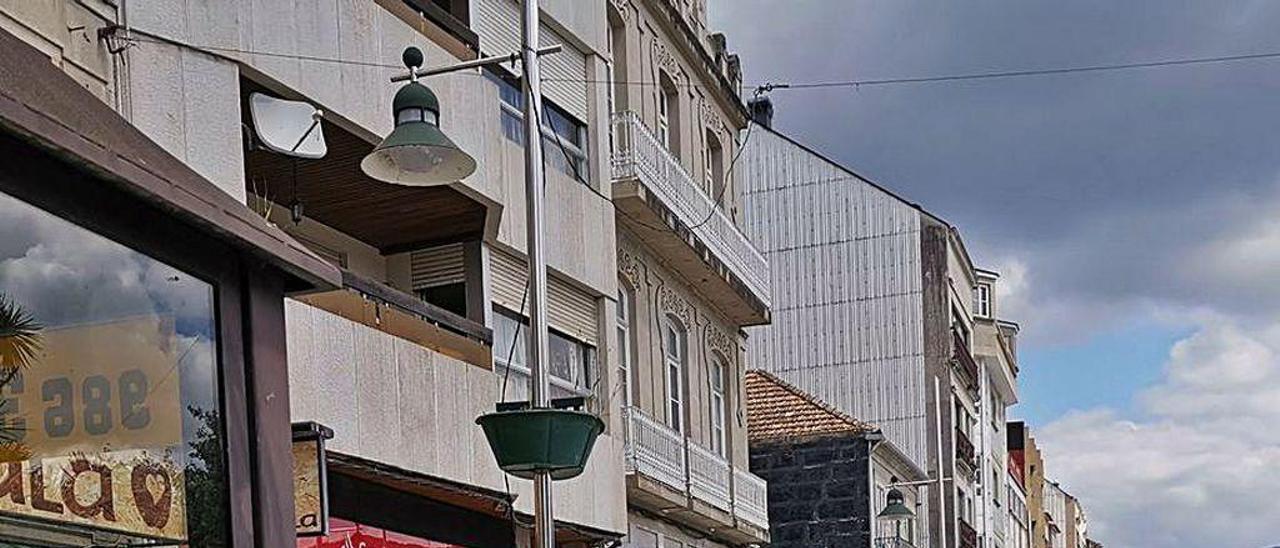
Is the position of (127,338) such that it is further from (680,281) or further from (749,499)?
(749,499)

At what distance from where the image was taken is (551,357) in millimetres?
20750

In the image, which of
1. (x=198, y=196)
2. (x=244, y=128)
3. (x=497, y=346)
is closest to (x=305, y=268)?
(x=198, y=196)

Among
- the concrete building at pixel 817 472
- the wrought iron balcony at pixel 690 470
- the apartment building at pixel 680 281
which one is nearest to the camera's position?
the wrought iron balcony at pixel 690 470

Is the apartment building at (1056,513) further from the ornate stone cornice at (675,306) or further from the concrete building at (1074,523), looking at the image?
the ornate stone cornice at (675,306)

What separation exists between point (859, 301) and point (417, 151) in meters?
36.0

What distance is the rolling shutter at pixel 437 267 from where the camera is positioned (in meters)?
19.2

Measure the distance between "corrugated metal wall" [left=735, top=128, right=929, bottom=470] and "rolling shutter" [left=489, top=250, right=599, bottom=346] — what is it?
80.8 feet

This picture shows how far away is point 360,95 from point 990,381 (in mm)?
47836

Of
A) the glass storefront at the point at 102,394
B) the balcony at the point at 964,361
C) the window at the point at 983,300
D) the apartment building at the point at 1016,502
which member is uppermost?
the window at the point at 983,300

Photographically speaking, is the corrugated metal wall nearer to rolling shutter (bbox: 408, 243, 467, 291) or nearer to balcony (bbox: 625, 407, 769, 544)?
balcony (bbox: 625, 407, 769, 544)

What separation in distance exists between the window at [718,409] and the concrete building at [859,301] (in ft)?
55.2

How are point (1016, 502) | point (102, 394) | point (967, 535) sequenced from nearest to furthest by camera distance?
point (102, 394), point (967, 535), point (1016, 502)

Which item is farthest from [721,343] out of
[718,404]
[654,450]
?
[654,450]

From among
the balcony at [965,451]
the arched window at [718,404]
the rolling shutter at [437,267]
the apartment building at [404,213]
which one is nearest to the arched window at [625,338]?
the apartment building at [404,213]
